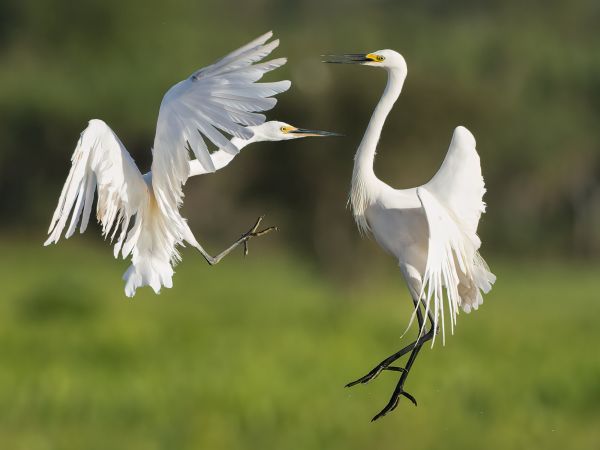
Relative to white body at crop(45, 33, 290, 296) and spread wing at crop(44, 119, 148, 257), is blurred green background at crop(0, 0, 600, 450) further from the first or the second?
spread wing at crop(44, 119, 148, 257)

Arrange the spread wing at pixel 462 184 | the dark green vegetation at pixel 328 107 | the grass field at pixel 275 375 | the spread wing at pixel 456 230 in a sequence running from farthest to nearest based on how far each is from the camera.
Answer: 1. the dark green vegetation at pixel 328 107
2. the grass field at pixel 275 375
3. the spread wing at pixel 462 184
4. the spread wing at pixel 456 230

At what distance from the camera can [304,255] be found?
21.5 meters

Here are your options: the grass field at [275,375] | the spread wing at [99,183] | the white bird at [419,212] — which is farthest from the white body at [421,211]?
the grass field at [275,375]

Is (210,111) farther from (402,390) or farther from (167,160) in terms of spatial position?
(402,390)

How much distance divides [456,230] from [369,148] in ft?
1.31

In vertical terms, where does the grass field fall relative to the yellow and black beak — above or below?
below

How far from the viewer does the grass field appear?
34.9ft

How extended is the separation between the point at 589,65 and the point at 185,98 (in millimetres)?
21978

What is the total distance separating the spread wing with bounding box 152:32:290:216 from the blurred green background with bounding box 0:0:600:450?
6188 millimetres

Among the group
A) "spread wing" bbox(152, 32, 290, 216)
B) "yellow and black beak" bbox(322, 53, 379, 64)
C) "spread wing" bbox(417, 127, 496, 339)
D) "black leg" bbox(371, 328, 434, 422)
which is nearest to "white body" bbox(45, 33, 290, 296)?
"spread wing" bbox(152, 32, 290, 216)

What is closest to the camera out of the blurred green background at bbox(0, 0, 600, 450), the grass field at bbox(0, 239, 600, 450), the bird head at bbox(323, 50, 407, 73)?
the bird head at bbox(323, 50, 407, 73)

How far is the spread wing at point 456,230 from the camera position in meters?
4.30

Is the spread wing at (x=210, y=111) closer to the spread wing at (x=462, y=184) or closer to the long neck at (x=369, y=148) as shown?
the long neck at (x=369, y=148)

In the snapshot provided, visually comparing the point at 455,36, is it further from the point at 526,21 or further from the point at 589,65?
the point at 526,21
